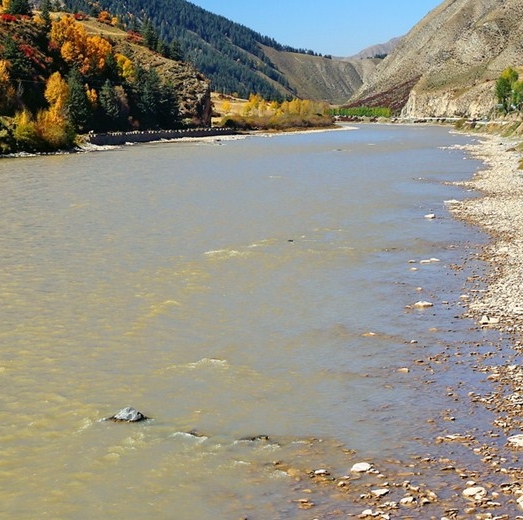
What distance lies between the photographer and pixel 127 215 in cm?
3228

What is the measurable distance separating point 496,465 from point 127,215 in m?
25.4

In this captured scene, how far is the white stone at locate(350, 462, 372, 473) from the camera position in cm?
915

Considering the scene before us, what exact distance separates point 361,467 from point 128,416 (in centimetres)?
371

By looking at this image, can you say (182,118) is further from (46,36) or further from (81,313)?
(81,313)

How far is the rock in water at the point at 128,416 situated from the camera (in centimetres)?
1077

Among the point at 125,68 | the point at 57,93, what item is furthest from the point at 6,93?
the point at 125,68

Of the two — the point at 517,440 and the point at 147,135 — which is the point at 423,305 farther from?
the point at 147,135

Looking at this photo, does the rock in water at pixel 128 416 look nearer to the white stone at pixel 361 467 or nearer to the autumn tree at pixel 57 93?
the white stone at pixel 361 467

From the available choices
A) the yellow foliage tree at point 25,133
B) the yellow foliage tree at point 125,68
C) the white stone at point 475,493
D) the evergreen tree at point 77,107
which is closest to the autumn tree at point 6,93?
the evergreen tree at point 77,107

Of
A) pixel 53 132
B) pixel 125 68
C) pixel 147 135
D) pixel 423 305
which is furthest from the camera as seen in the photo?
pixel 125 68

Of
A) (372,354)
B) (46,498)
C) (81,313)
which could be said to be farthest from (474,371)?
(81,313)

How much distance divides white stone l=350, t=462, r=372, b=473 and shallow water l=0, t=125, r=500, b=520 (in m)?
0.30

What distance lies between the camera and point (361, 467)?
30.2 feet

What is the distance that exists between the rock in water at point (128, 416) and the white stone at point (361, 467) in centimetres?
344
